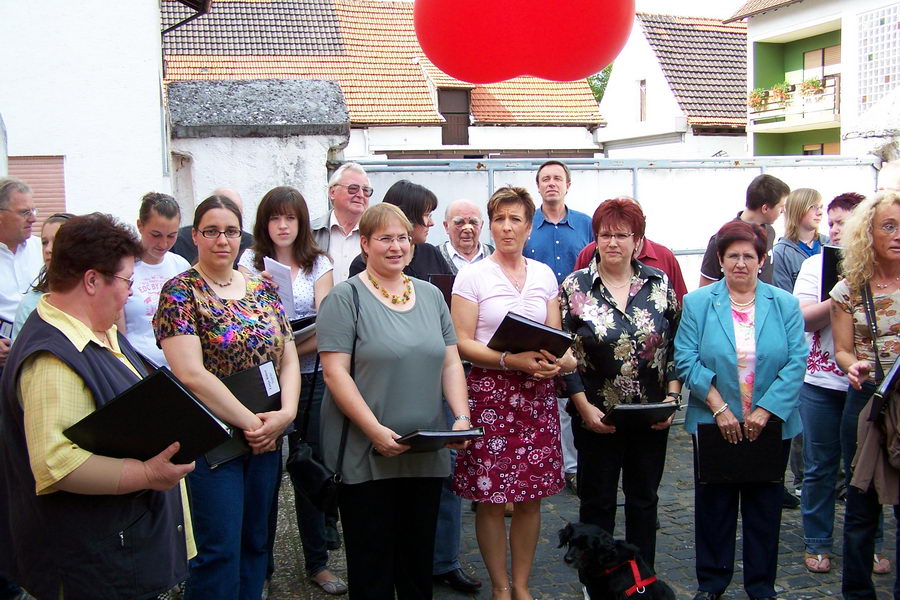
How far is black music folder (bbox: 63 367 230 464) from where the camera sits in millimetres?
2299

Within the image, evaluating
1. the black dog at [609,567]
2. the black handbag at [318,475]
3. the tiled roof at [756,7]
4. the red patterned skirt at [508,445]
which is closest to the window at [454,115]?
the tiled roof at [756,7]

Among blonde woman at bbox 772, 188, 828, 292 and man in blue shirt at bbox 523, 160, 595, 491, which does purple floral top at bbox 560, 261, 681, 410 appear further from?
blonde woman at bbox 772, 188, 828, 292

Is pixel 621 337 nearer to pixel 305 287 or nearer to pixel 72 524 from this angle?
pixel 305 287

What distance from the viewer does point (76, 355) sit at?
2.39 meters

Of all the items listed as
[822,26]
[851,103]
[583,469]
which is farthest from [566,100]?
[583,469]

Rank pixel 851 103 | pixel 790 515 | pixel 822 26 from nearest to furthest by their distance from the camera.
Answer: pixel 790 515
pixel 851 103
pixel 822 26

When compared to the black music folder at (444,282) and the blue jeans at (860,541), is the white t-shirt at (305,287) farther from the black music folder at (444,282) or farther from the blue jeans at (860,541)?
the blue jeans at (860,541)

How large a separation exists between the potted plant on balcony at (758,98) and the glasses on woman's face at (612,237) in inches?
917

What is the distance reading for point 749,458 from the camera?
12.7ft

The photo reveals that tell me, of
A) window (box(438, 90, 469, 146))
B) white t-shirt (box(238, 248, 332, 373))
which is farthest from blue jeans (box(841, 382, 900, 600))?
window (box(438, 90, 469, 146))

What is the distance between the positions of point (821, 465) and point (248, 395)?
3179 millimetres

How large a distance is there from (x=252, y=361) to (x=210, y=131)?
3177mm

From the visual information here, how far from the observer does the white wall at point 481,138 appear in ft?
82.2

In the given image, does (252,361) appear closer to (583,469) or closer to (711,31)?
(583,469)
